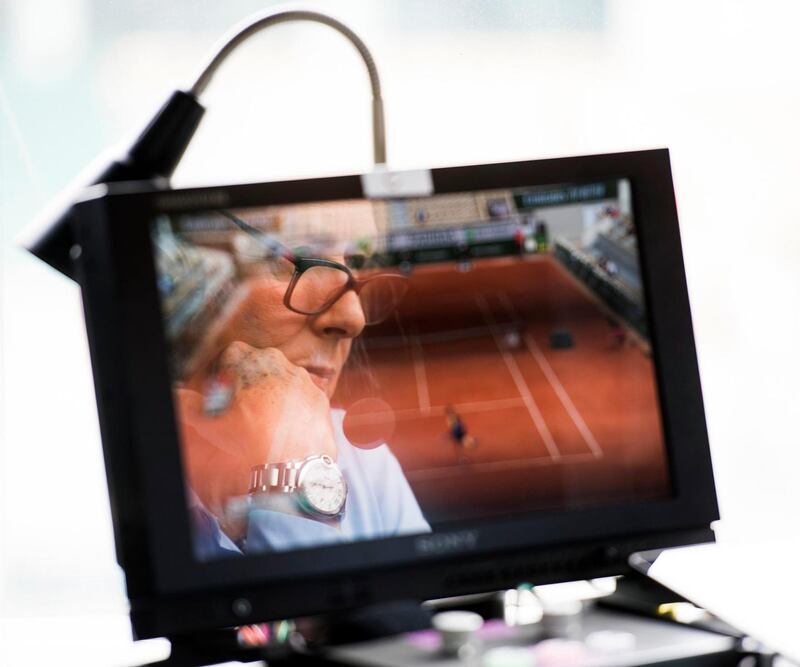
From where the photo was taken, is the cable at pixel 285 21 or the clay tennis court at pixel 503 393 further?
the cable at pixel 285 21

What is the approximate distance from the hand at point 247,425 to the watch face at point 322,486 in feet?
0.04

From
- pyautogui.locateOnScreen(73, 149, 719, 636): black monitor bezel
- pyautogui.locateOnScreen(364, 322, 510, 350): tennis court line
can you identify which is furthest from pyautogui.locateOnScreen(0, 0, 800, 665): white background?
pyautogui.locateOnScreen(364, 322, 510, 350): tennis court line

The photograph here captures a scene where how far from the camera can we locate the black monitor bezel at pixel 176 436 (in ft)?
3.04

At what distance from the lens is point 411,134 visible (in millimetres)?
1376

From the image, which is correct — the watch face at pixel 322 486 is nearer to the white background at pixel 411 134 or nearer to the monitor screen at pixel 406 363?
the monitor screen at pixel 406 363

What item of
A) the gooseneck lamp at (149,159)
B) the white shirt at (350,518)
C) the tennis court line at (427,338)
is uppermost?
the gooseneck lamp at (149,159)

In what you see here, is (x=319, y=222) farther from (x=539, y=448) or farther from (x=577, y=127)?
(x=577, y=127)

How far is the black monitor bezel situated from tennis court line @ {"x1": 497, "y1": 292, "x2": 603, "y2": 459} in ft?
0.22

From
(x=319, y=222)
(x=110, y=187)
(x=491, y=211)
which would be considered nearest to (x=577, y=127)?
(x=491, y=211)

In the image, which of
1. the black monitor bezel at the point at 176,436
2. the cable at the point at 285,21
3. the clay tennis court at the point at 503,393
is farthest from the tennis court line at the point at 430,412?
the cable at the point at 285,21

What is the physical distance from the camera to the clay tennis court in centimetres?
99

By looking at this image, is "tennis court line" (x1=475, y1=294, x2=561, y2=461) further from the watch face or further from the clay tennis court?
the watch face

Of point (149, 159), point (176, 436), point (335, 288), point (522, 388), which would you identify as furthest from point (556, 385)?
point (149, 159)

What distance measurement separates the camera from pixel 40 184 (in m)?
1.29
